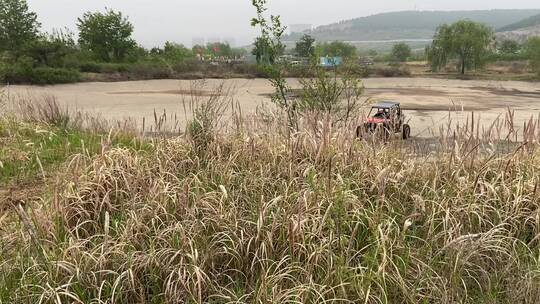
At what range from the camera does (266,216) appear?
353cm

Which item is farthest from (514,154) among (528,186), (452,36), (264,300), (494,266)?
(452,36)

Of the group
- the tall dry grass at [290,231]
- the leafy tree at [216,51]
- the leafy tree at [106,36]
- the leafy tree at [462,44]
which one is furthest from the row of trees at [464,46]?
the tall dry grass at [290,231]

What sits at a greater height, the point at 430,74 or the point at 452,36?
the point at 452,36

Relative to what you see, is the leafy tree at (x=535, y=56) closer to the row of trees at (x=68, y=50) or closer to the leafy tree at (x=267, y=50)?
the row of trees at (x=68, y=50)

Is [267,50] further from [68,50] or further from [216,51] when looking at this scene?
[68,50]

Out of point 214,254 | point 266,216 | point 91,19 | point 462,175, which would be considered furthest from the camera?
point 91,19

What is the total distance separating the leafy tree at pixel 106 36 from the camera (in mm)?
54969

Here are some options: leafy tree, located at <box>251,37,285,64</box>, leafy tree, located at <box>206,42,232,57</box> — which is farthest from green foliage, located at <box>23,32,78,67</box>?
leafy tree, located at <box>251,37,285,64</box>

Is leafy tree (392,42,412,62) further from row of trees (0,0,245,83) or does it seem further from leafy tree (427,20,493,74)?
row of trees (0,0,245,83)

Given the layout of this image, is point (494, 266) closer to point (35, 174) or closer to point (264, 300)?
point (264, 300)

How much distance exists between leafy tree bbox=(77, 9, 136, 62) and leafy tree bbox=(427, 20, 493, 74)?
40.0m

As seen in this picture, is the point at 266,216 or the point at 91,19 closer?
the point at 266,216

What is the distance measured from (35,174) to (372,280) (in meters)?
4.44

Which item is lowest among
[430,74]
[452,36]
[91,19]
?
[430,74]
